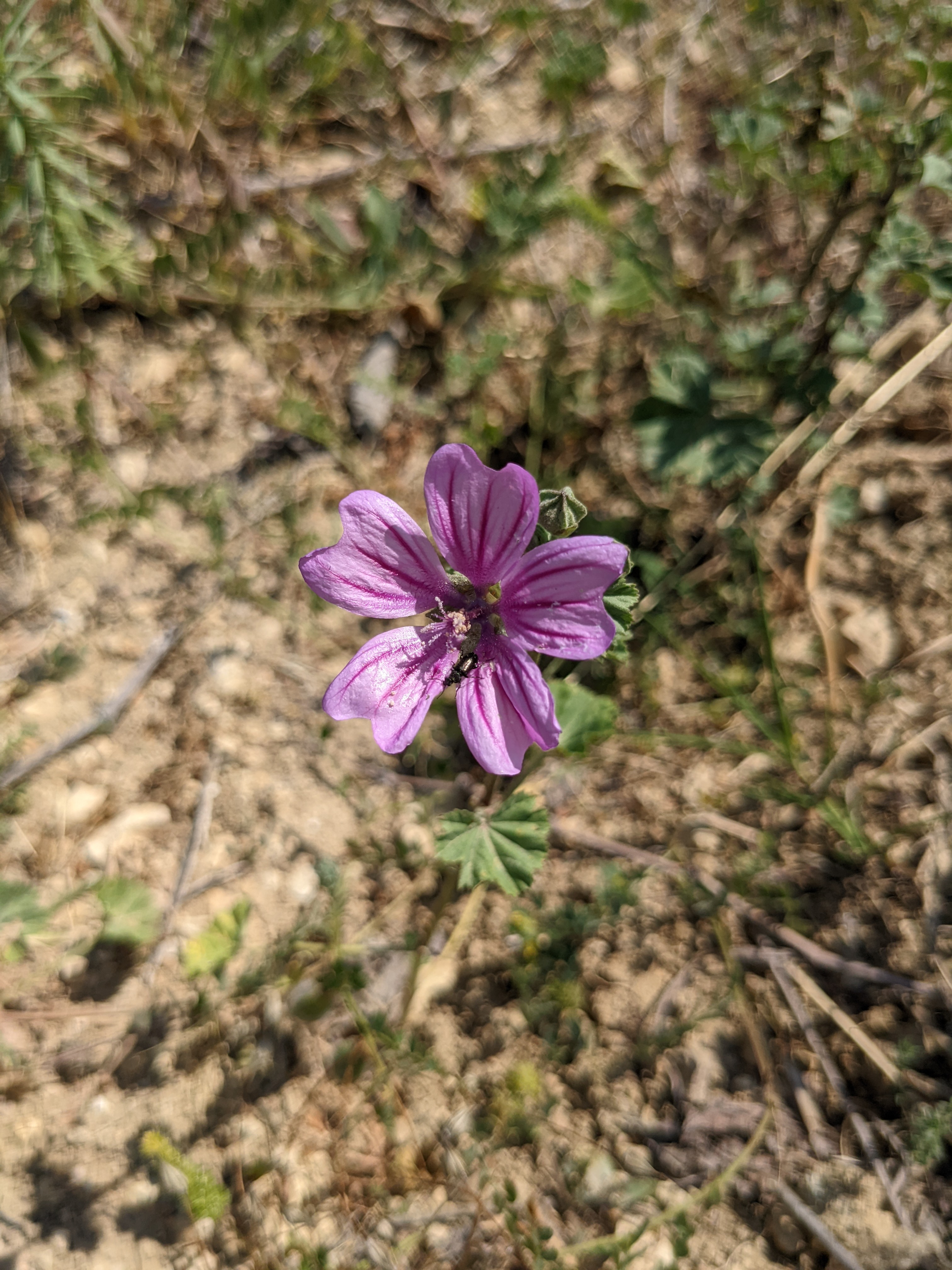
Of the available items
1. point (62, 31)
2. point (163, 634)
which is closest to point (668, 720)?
point (163, 634)

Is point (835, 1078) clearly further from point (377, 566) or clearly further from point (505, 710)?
point (377, 566)

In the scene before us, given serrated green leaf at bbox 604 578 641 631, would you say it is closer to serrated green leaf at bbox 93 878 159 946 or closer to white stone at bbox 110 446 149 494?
serrated green leaf at bbox 93 878 159 946

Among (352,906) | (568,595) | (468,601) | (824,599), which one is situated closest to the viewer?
(568,595)

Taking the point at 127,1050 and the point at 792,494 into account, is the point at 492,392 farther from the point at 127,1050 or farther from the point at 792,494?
the point at 127,1050

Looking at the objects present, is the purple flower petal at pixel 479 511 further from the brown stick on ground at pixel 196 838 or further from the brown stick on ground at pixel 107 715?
the brown stick on ground at pixel 107 715

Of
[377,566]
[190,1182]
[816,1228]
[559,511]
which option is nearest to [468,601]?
[377,566]

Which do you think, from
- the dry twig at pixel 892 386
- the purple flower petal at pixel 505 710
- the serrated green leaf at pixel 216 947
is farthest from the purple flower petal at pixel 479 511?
the dry twig at pixel 892 386
